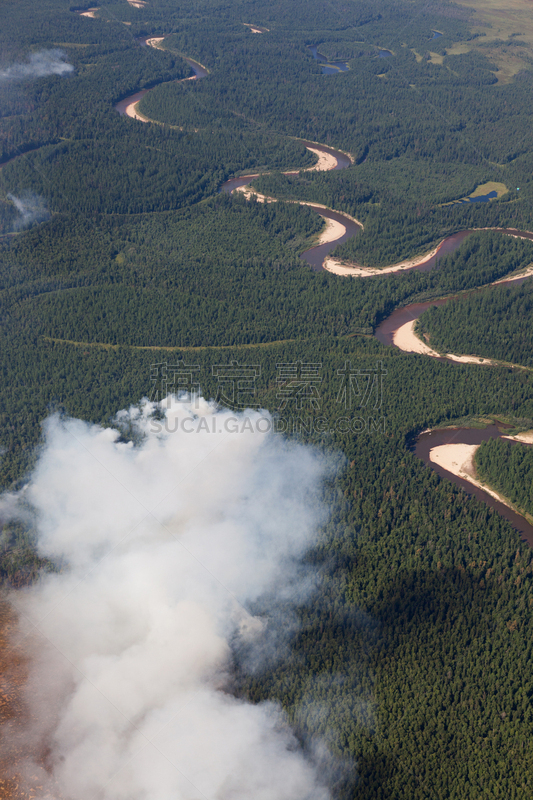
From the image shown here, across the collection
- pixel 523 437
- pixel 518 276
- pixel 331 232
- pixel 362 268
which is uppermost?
pixel 518 276

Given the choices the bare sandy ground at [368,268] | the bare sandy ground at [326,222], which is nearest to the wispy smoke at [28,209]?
the bare sandy ground at [326,222]

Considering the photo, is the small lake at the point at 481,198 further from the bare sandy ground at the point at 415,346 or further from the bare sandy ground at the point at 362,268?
the bare sandy ground at the point at 415,346

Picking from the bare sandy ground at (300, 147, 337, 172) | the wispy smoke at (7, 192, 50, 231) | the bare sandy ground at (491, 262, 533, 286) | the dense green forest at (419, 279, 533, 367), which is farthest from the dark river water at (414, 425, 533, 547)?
the bare sandy ground at (300, 147, 337, 172)

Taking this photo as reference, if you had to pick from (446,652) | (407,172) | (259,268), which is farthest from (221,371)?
(407,172)

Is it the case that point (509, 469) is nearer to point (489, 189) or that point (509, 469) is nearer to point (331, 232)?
point (331, 232)

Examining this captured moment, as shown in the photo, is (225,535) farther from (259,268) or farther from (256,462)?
(259,268)

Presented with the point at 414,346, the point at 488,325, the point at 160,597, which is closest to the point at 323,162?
the point at 488,325
